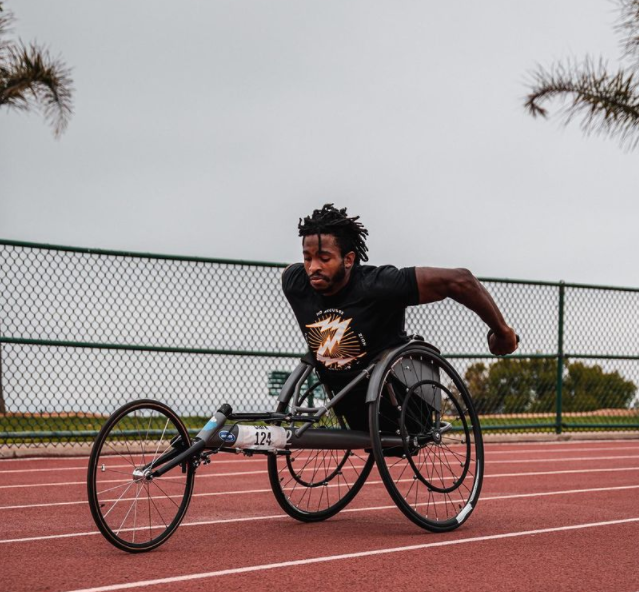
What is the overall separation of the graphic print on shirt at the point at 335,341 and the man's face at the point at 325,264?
156mm

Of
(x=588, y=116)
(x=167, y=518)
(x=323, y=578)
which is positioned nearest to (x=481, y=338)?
(x=167, y=518)

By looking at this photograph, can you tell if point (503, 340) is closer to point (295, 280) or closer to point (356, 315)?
point (356, 315)

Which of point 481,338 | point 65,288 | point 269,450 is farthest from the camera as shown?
point 481,338

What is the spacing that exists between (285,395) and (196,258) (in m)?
4.98

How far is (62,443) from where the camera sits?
997 cm

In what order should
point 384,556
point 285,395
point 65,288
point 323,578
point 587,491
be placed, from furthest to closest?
point 65,288
point 587,491
point 285,395
point 384,556
point 323,578

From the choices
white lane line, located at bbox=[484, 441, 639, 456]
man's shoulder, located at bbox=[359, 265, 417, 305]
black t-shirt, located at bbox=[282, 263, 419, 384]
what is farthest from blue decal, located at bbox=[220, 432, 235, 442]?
white lane line, located at bbox=[484, 441, 639, 456]

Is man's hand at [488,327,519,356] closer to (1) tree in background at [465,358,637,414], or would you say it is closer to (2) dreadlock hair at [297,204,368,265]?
(2) dreadlock hair at [297,204,368,265]

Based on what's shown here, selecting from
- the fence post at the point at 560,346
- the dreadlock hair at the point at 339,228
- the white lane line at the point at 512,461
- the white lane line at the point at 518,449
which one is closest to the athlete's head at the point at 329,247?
the dreadlock hair at the point at 339,228

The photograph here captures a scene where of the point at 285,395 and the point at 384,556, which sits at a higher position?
the point at 285,395

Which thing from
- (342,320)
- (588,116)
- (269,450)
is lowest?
(269,450)

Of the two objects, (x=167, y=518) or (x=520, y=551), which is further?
(x=167, y=518)

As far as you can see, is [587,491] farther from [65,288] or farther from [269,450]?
[65,288]

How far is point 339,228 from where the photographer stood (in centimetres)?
531
